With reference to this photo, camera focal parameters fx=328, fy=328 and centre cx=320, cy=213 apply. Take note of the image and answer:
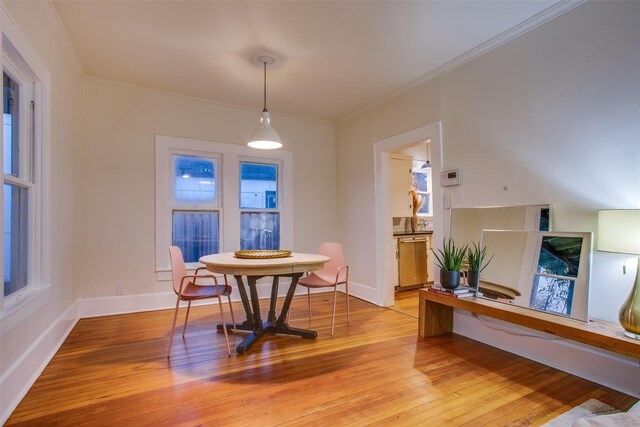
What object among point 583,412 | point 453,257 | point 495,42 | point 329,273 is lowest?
point 583,412

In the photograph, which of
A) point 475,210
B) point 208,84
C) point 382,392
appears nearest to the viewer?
point 382,392

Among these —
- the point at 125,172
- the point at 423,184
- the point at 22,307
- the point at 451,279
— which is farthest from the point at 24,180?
the point at 423,184

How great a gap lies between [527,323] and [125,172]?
4.05 meters

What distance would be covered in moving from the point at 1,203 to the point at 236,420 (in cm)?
162

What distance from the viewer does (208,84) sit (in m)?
3.64

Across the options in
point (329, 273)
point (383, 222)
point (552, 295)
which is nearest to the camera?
point (552, 295)

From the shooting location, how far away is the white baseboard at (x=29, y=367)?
5.66 feet

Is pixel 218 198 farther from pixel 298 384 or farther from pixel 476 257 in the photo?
pixel 476 257

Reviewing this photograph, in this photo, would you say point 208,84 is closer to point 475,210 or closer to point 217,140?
point 217,140

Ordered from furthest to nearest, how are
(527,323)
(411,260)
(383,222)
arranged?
(411,260), (383,222), (527,323)

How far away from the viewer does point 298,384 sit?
2.08 meters

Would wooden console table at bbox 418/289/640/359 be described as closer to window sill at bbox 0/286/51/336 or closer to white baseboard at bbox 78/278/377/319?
white baseboard at bbox 78/278/377/319

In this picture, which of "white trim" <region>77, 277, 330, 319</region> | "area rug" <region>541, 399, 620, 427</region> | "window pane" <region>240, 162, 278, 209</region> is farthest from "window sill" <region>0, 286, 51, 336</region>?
"area rug" <region>541, 399, 620, 427</region>

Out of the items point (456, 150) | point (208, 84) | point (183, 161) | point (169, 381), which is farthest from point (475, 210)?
point (183, 161)
